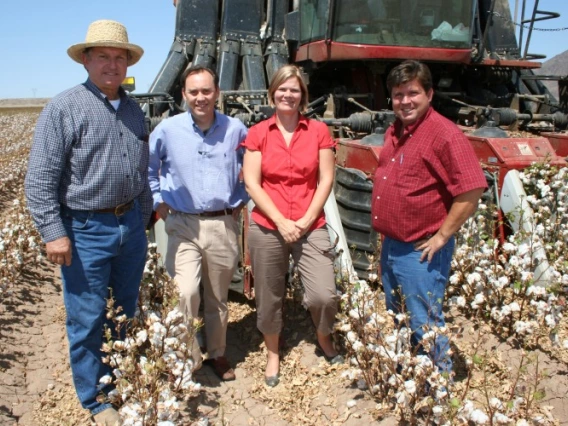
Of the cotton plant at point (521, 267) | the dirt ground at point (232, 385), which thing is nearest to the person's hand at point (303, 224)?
the dirt ground at point (232, 385)

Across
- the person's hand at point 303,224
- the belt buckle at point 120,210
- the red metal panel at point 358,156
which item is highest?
the red metal panel at point 358,156

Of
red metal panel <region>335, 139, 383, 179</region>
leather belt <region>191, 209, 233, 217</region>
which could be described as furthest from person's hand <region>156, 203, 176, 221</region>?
red metal panel <region>335, 139, 383, 179</region>

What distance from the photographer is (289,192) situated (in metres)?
3.25

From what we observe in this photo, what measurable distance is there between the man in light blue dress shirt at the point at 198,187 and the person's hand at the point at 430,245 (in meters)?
1.14

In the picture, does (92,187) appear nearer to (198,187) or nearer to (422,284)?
(198,187)

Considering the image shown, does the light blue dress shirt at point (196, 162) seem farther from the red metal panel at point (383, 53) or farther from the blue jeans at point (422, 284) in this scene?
the red metal panel at point (383, 53)

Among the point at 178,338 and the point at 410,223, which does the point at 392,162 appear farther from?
the point at 178,338

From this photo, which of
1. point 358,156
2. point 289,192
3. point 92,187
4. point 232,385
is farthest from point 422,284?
point 358,156

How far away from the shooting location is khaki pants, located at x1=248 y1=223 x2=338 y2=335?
10.9 ft

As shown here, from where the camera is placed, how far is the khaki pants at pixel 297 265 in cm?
331

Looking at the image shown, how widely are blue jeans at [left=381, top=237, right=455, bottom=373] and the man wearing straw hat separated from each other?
55.1 inches

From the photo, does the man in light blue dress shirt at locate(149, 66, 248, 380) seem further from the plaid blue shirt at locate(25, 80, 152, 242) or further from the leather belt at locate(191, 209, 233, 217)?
the plaid blue shirt at locate(25, 80, 152, 242)

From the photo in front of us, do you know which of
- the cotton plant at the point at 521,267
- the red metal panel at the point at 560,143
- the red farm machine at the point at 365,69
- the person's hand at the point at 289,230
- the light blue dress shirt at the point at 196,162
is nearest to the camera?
the person's hand at the point at 289,230

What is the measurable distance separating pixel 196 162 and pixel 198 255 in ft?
1.78
